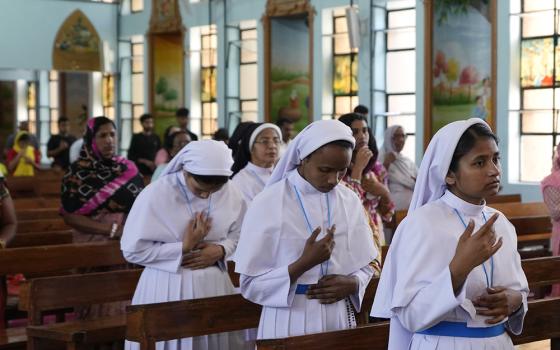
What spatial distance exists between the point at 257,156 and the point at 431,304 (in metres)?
4.06

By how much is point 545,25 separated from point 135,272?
9.90 m

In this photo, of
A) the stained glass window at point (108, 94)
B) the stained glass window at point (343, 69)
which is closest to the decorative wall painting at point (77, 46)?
the stained glass window at point (108, 94)

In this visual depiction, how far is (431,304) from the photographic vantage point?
10.6ft

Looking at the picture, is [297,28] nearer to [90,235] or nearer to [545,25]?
[545,25]

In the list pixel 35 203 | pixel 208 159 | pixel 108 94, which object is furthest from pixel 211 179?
pixel 108 94

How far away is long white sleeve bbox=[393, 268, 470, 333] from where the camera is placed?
10.4 ft

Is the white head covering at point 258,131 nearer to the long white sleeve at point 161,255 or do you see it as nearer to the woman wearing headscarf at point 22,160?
the long white sleeve at point 161,255

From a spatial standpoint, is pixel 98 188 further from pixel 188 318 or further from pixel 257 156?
pixel 188 318

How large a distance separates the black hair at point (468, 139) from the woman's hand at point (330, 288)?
1.05m

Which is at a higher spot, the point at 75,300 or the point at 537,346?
the point at 75,300

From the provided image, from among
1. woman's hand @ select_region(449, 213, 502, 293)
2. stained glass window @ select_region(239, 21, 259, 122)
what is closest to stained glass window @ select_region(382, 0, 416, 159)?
stained glass window @ select_region(239, 21, 259, 122)

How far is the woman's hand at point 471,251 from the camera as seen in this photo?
3.14 meters

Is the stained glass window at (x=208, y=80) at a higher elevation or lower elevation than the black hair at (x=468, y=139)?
higher

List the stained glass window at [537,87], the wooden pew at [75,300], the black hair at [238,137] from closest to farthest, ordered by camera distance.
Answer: the wooden pew at [75,300]
the black hair at [238,137]
the stained glass window at [537,87]
